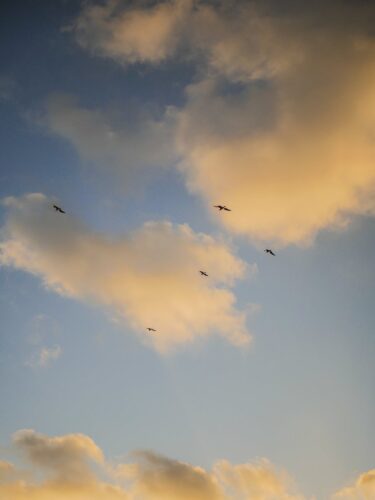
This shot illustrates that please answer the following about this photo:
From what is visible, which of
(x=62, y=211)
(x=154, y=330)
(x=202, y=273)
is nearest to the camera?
(x=62, y=211)

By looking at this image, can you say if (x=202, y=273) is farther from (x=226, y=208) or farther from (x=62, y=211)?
(x=62, y=211)

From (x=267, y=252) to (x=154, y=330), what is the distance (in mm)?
34555

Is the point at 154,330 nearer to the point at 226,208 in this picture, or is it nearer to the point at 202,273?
the point at 202,273

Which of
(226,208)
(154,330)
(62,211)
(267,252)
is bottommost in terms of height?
(154,330)

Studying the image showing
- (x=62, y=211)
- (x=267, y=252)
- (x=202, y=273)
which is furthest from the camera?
(x=202, y=273)

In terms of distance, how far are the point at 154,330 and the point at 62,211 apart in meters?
38.1

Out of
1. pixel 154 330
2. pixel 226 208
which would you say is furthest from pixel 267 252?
pixel 154 330

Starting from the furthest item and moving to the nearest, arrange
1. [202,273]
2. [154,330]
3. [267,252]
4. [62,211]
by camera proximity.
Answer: [154,330]
[202,273]
[267,252]
[62,211]

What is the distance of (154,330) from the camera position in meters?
105

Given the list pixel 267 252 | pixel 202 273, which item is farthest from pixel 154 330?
pixel 267 252

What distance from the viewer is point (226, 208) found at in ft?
291

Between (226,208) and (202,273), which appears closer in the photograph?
(226,208)

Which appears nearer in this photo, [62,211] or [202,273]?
[62,211]

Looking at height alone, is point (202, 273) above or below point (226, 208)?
below
